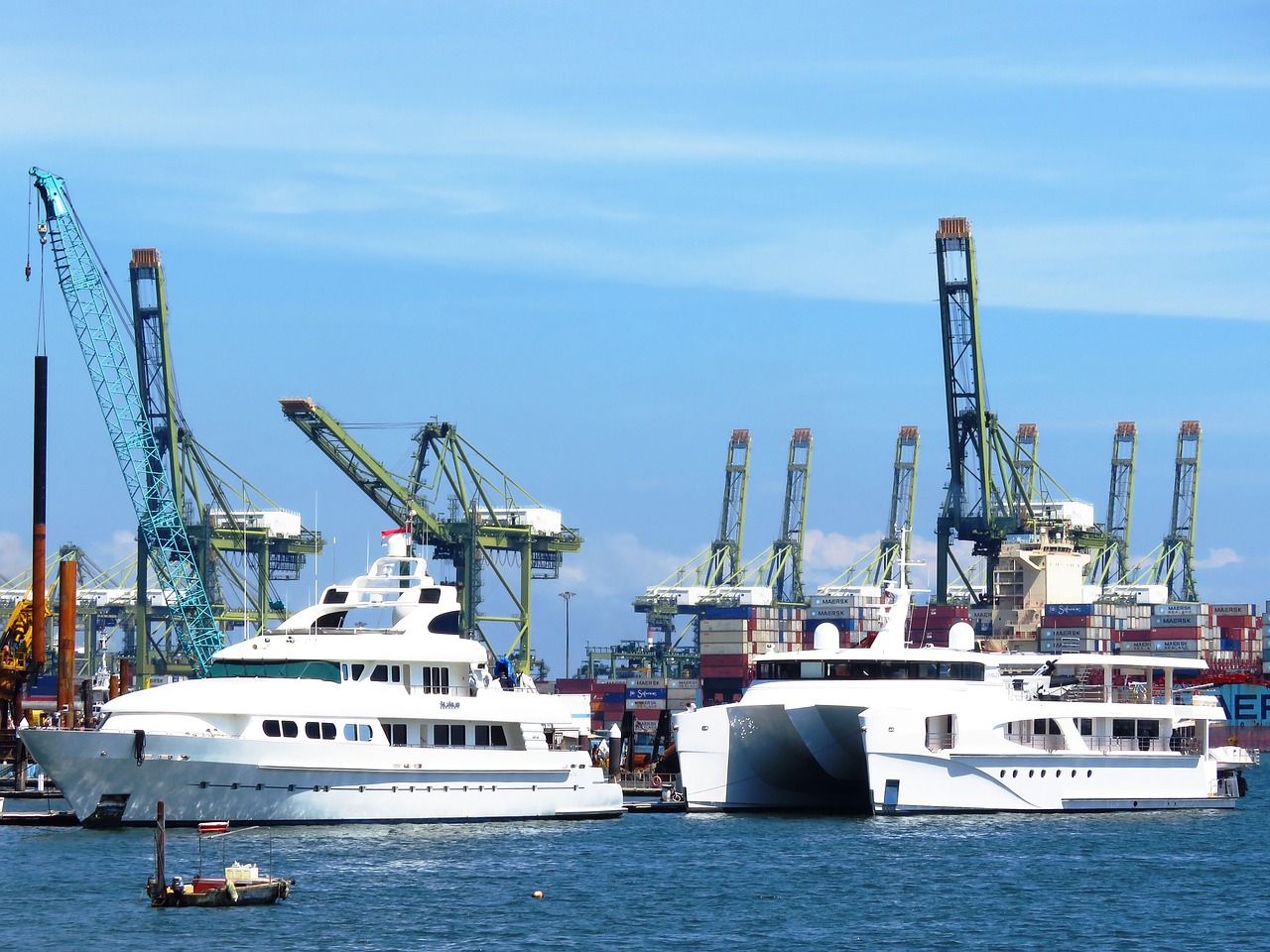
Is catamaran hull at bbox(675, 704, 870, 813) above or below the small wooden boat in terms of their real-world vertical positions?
above

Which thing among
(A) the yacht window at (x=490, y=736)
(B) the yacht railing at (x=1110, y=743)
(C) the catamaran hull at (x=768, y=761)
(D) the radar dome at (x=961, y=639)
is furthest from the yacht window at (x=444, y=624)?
(D) the radar dome at (x=961, y=639)

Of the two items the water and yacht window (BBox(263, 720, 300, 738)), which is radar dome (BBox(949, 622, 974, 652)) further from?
yacht window (BBox(263, 720, 300, 738))

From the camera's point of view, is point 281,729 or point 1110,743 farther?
point 1110,743

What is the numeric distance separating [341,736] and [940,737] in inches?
692

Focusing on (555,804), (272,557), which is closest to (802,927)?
(555,804)

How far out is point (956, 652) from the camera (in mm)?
61781

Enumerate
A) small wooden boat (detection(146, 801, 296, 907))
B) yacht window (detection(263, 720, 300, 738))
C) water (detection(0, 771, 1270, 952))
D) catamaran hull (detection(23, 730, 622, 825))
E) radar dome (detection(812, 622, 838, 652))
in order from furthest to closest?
radar dome (detection(812, 622, 838, 652))
yacht window (detection(263, 720, 300, 738))
catamaran hull (detection(23, 730, 622, 825))
small wooden boat (detection(146, 801, 296, 907))
water (detection(0, 771, 1270, 952))

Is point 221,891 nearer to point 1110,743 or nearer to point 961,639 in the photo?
point 961,639

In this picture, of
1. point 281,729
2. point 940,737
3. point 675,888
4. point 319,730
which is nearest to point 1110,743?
point 940,737

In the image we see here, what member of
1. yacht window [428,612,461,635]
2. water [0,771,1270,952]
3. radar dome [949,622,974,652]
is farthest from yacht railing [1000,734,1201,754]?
yacht window [428,612,461,635]

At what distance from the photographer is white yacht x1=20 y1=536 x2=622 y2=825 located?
51406mm

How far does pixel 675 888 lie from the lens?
47656mm

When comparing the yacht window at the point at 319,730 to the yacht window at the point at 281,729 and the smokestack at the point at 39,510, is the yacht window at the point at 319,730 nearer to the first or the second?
the yacht window at the point at 281,729

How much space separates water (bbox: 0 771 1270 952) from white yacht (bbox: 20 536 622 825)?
825mm
